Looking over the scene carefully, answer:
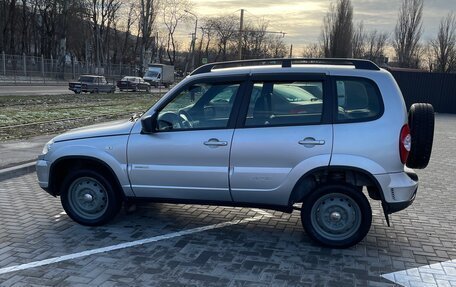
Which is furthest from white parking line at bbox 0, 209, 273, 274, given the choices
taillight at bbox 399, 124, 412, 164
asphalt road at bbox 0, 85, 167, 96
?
asphalt road at bbox 0, 85, 167, 96

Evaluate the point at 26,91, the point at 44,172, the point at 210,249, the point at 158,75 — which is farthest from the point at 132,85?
the point at 210,249

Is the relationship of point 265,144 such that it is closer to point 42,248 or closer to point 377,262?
point 377,262

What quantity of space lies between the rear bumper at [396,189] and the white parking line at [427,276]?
64cm

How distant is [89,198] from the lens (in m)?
5.40

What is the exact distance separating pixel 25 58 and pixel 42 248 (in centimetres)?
4511

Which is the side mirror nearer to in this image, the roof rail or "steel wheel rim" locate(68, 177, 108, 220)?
the roof rail

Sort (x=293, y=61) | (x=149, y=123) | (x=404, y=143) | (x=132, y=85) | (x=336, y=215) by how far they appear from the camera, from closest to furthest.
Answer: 1. (x=404, y=143)
2. (x=336, y=215)
3. (x=149, y=123)
4. (x=293, y=61)
5. (x=132, y=85)

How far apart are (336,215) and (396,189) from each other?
25.6 inches

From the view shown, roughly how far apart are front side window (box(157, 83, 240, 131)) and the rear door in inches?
8.2

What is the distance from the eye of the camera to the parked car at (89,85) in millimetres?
35125

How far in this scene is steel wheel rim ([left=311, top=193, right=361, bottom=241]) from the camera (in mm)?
4793

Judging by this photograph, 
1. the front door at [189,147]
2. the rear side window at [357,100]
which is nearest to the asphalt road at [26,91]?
the front door at [189,147]

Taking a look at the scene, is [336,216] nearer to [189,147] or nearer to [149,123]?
[189,147]

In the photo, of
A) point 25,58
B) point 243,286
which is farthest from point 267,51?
point 243,286
